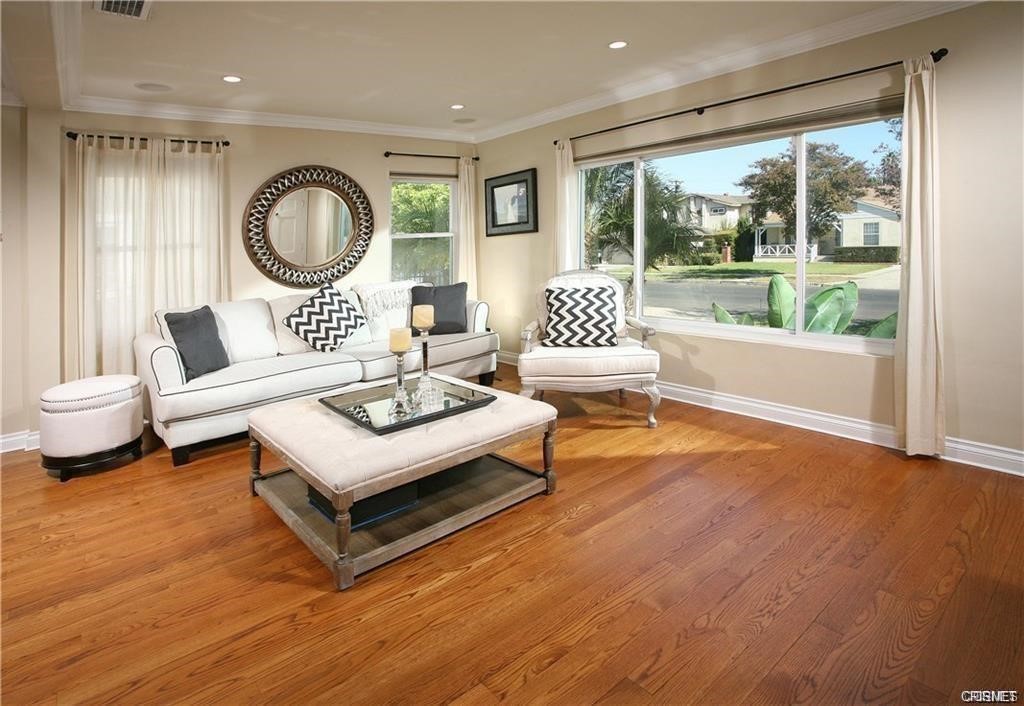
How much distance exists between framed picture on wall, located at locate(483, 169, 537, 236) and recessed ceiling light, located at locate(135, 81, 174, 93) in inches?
116

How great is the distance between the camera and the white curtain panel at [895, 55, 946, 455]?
3.02m

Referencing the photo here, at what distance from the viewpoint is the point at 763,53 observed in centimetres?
360

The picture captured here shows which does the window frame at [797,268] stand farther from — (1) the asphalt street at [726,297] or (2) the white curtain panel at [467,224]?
(2) the white curtain panel at [467,224]

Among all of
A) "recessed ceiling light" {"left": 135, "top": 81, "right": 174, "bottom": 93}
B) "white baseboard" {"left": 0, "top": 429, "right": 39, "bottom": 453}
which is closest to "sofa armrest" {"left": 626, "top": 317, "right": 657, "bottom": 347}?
"recessed ceiling light" {"left": 135, "top": 81, "right": 174, "bottom": 93}

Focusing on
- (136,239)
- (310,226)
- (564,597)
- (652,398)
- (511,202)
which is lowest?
(564,597)

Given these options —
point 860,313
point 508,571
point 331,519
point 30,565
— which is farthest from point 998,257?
point 30,565

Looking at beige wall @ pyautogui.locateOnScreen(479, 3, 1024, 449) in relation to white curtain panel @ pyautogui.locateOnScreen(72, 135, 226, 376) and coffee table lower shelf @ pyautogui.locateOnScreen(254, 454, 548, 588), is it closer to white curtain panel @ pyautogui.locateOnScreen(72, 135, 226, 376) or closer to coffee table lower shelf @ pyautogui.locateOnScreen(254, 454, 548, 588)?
coffee table lower shelf @ pyautogui.locateOnScreen(254, 454, 548, 588)

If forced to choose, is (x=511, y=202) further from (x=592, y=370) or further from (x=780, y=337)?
(x=780, y=337)

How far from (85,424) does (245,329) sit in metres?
1.21

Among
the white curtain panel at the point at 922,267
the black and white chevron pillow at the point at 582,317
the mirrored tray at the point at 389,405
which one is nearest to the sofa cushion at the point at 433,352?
the black and white chevron pillow at the point at 582,317

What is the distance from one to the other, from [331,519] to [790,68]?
3779 mm

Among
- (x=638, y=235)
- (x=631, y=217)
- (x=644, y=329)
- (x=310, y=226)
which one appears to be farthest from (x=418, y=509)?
(x=310, y=226)

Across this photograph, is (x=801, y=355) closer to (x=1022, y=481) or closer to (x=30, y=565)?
(x=1022, y=481)

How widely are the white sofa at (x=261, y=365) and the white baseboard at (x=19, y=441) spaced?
661mm
